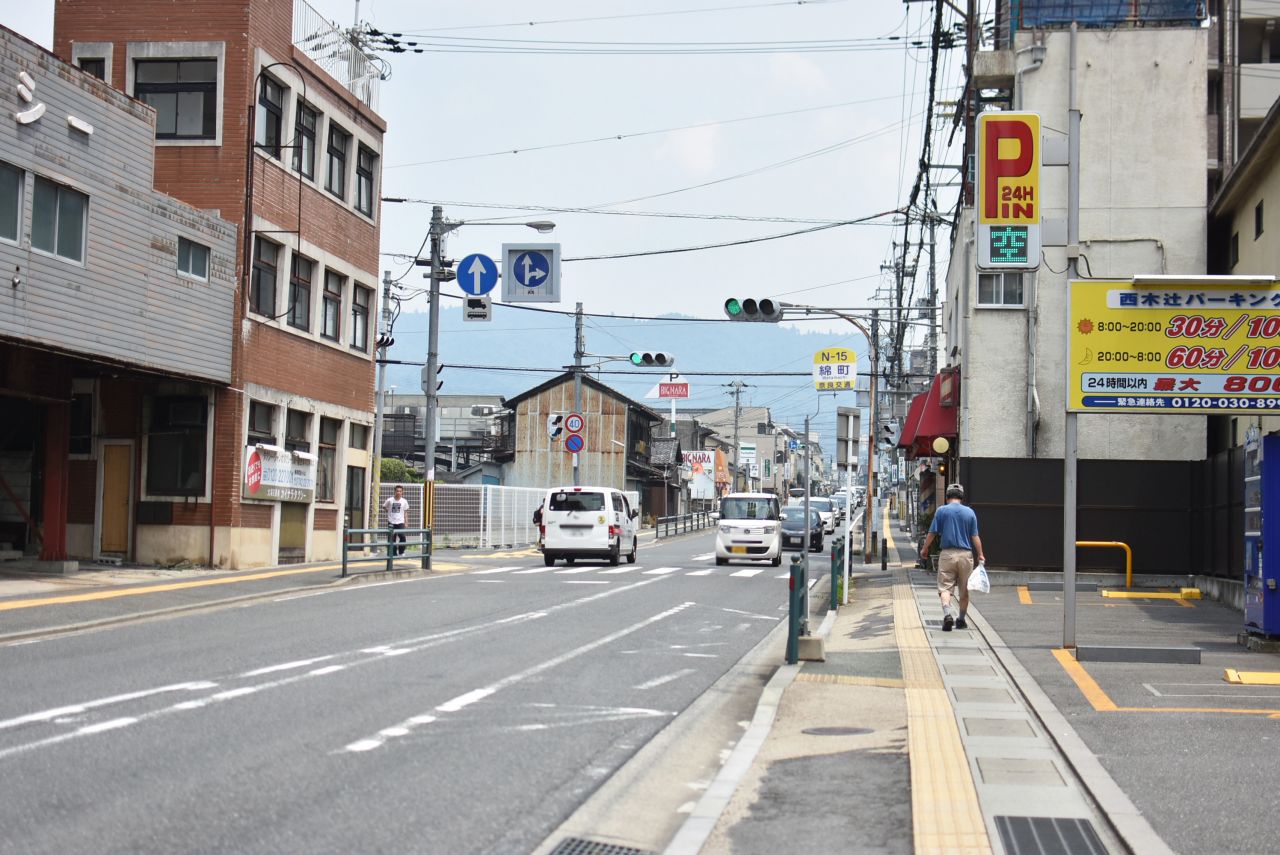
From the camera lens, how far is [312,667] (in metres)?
12.4

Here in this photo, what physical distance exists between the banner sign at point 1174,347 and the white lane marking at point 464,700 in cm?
747

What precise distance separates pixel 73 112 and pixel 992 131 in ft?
45.9

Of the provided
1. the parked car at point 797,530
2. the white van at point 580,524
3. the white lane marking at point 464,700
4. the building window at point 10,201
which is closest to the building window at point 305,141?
the building window at point 10,201

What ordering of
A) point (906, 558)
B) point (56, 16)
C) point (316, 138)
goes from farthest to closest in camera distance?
point (906, 558) < point (316, 138) < point (56, 16)

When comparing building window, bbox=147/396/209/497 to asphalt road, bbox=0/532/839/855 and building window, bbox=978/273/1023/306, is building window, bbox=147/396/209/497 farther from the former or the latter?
building window, bbox=978/273/1023/306

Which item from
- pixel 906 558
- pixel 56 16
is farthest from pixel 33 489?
pixel 906 558

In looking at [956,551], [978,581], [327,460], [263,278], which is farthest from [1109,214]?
[327,460]

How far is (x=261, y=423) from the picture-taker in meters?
27.5

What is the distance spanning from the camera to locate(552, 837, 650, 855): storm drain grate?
21.1 feet

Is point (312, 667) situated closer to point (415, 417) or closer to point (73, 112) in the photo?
point (73, 112)

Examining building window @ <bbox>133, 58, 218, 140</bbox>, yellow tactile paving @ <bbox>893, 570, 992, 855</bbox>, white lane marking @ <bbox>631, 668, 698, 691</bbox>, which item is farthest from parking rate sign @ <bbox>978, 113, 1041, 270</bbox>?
building window @ <bbox>133, 58, 218, 140</bbox>

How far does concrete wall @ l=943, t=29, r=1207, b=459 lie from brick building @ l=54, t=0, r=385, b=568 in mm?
14489

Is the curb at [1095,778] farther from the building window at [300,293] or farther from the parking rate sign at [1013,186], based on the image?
the building window at [300,293]

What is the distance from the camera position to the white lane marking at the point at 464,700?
10195 mm
